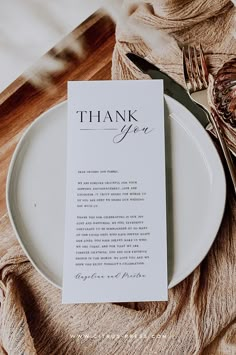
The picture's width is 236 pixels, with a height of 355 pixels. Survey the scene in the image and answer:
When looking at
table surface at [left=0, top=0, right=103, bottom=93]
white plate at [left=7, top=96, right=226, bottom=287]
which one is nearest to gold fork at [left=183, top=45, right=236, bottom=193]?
white plate at [left=7, top=96, right=226, bottom=287]

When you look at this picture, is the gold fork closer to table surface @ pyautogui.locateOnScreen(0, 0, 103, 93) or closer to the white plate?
the white plate

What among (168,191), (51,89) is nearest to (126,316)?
(168,191)

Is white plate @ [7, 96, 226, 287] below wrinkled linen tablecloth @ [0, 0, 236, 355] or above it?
above

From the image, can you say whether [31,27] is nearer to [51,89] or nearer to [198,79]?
[51,89]

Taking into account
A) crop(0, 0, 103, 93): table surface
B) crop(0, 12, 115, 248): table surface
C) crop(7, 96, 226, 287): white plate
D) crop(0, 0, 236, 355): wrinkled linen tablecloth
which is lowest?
crop(0, 0, 236, 355): wrinkled linen tablecloth

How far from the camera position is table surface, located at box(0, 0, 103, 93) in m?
0.52

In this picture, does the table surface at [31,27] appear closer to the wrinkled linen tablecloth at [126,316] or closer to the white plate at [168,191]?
the white plate at [168,191]

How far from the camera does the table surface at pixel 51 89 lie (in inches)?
20.0

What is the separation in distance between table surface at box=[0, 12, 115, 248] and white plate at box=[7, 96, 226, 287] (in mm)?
24

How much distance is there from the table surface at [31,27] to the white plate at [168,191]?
82 millimetres

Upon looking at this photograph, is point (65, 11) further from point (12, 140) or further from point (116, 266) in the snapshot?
point (116, 266)

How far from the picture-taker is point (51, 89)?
0.52 metres

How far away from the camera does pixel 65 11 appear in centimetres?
54

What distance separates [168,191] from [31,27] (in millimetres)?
265
